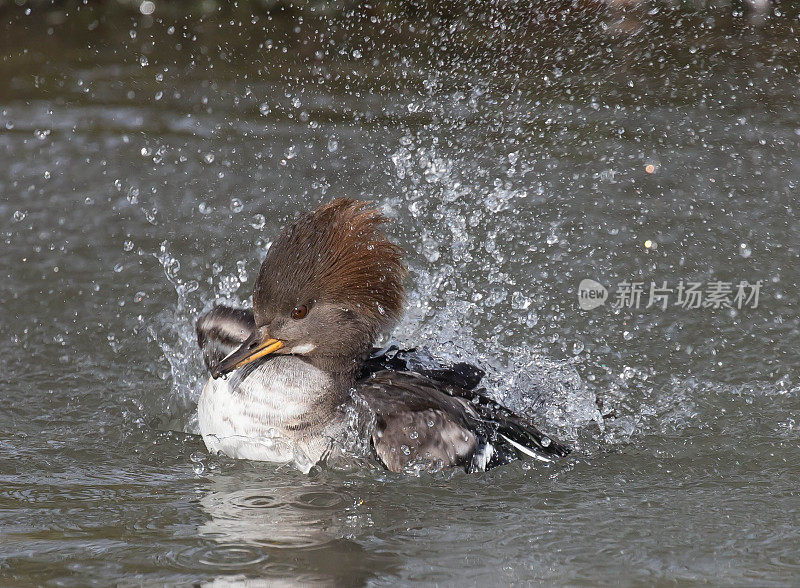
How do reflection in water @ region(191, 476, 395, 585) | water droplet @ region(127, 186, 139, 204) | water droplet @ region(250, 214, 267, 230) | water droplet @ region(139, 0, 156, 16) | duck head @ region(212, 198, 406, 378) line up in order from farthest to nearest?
water droplet @ region(139, 0, 156, 16) → water droplet @ region(127, 186, 139, 204) → water droplet @ region(250, 214, 267, 230) → duck head @ region(212, 198, 406, 378) → reflection in water @ region(191, 476, 395, 585)

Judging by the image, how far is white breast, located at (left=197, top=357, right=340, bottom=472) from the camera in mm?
4066

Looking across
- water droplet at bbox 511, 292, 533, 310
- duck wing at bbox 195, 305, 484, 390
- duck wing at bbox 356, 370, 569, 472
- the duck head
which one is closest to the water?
water droplet at bbox 511, 292, 533, 310

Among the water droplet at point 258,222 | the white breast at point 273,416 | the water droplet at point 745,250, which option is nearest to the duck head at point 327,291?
the white breast at point 273,416

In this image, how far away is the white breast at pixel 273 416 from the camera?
4066 millimetres

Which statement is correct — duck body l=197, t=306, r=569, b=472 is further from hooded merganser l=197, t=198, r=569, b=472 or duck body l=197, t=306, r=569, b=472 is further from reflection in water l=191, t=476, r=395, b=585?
reflection in water l=191, t=476, r=395, b=585

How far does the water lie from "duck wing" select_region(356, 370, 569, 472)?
4.4 inches

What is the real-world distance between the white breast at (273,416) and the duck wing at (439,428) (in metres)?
0.22

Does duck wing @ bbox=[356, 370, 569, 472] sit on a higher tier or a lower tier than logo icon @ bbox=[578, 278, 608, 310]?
lower

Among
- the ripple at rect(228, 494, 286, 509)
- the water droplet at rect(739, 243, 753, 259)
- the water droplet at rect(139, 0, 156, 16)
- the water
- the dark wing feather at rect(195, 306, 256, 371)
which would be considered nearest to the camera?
Result: the water

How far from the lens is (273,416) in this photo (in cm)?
406

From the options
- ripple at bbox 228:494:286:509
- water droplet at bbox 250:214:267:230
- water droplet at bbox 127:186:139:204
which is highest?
water droplet at bbox 127:186:139:204

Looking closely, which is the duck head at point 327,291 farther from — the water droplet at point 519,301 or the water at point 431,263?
the water droplet at point 519,301

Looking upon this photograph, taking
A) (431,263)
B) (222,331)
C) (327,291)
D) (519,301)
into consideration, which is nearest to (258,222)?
(431,263)

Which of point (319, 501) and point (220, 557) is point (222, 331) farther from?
point (220, 557)
